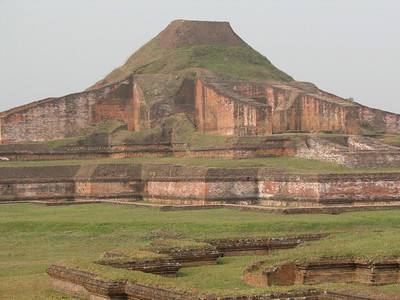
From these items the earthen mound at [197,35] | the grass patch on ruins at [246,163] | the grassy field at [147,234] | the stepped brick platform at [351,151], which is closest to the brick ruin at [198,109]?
the stepped brick platform at [351,151]

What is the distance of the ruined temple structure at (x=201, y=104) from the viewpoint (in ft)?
96.6

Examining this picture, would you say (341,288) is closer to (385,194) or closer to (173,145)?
(385,194)

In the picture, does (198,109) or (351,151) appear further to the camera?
(198,109)

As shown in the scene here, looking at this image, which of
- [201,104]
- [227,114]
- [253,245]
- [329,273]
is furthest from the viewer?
[201,104]

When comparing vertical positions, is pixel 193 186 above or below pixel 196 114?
below

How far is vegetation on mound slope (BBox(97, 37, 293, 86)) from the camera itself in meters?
33.7

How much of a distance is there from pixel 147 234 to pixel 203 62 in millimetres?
16584

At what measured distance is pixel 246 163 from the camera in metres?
25.4

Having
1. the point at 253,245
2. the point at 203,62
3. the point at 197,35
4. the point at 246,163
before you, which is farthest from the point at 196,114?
the point at 253,245

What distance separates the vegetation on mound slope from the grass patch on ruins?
223 inches

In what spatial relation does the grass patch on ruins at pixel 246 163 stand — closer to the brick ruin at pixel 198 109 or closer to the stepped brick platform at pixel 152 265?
the brick ruin at pixel 198 109

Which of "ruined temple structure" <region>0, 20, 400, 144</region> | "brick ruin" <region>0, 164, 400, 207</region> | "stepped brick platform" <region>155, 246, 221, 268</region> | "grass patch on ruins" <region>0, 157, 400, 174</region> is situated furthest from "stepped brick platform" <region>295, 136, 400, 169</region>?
"stepped brick platform" <region>155, 246, 221, 268</region>

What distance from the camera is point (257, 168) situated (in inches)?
974

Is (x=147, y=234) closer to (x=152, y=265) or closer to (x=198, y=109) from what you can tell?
(x=152, y=265)
